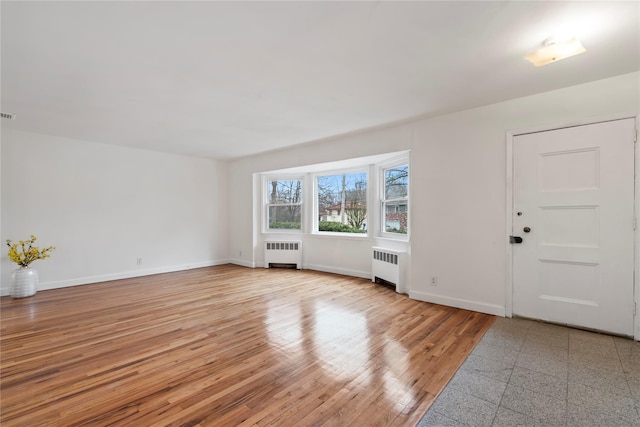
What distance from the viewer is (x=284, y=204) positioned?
652cm

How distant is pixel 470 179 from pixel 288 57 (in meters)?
2.55

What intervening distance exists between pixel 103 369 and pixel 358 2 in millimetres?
3133

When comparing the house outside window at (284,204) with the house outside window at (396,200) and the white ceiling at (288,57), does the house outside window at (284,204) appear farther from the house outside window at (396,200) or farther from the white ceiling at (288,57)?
the white ceiling at (288,57)

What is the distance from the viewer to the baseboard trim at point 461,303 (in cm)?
337

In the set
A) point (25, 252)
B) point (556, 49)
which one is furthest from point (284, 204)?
point (556, 49)

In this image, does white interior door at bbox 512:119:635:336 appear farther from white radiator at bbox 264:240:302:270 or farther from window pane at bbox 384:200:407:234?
white radiator at bbox 264:240:302:270

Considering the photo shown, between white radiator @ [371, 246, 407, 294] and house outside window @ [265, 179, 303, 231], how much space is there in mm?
2057

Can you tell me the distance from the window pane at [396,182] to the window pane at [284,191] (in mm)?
2033

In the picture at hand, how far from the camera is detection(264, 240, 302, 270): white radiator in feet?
20.4

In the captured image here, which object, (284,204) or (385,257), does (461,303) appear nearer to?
(385,257)

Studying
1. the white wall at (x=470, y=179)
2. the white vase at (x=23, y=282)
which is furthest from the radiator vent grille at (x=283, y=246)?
the white vase at (x=23, y=282)

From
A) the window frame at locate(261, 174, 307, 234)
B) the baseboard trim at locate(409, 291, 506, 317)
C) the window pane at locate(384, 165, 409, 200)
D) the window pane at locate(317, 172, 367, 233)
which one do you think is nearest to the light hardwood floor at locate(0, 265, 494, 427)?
the baseboard trim at locate(409, 291, 506, 317)

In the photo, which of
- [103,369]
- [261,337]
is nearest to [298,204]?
[261,337]

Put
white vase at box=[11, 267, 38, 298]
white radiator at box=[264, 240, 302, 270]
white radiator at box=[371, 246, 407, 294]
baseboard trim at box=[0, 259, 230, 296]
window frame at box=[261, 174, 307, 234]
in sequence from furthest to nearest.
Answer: window frame at box=[261, 174, 307, 234] < white radiator at box=[264, 240, 302, 270] < baseboard trim at box=[0, 259, 230, 296] < white radiator at box=[371, 246, 407, 294] < white vase at box=[11, 267, 38, 298]
